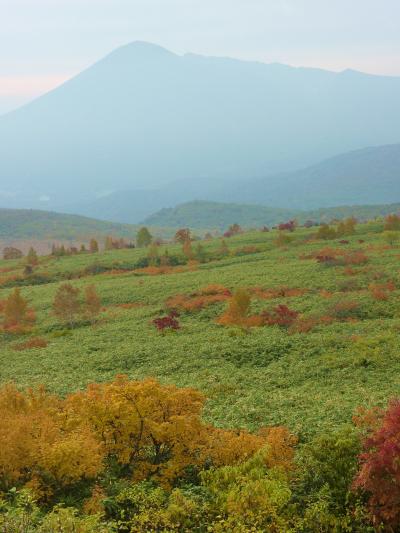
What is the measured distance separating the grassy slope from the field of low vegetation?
0.16m

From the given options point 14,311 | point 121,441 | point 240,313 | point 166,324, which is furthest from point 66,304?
point 121,441

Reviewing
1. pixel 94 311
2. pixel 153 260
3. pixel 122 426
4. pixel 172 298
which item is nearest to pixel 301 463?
pixel 122 426

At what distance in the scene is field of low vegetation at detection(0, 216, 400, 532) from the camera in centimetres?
1712

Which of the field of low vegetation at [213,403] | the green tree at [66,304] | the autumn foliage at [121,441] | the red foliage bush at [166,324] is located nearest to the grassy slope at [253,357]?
the field of low vegetation at [213,403]

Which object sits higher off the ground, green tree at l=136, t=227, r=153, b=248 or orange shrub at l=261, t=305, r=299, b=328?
green tree at l=136, t=227, r=153, b=248

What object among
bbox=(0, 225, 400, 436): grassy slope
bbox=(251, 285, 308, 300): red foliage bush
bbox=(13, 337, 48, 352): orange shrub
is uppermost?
bbox=(251, 285, 308, 300): red foliage bush

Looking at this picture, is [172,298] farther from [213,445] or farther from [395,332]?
[213,445]

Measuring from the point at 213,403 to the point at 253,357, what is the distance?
419 inches

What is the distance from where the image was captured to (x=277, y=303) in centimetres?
5797

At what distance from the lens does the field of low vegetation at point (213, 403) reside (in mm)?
17125

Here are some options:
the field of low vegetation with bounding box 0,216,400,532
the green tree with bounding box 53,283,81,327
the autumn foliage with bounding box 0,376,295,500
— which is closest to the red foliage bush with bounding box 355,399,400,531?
the field of low vegetation with bounding box 0,216,400,532

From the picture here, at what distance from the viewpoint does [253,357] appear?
3981 cm

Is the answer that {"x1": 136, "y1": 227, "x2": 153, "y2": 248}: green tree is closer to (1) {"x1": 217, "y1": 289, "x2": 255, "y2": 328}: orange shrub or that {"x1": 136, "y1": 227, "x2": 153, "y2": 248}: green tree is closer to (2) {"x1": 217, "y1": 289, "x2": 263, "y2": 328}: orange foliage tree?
(2) {"x1": 217, "y1": 289, "x2": 263, "y2": 328}: orange foliage tree

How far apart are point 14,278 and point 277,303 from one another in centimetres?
6133
